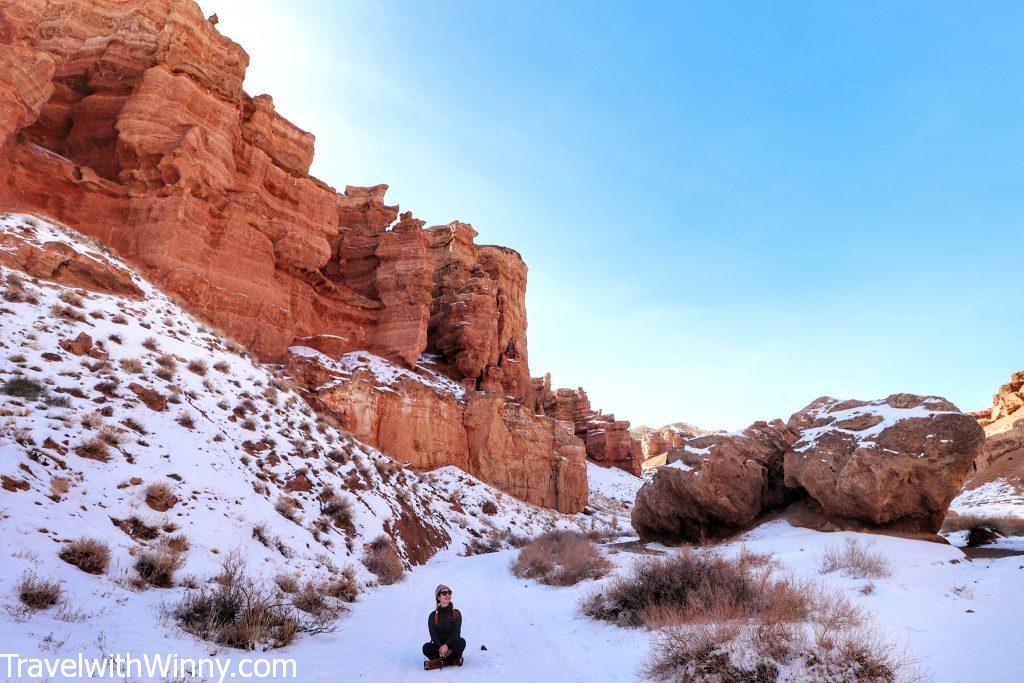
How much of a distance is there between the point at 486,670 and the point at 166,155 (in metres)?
26.8

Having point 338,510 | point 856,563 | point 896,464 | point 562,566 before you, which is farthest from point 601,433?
point 856,563

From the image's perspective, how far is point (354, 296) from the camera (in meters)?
36.7

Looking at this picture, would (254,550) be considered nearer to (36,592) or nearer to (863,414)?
(36,592)

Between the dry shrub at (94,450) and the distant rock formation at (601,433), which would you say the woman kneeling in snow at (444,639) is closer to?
the dry shrub at (94,450)

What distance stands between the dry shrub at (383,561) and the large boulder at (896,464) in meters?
11.8

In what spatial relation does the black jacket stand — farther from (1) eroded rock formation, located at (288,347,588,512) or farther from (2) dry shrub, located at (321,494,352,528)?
(1) eroded rock formation, located at (288,347,588,512)

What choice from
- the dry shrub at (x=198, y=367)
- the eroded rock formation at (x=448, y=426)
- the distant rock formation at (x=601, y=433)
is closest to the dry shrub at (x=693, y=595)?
the dry shrub at (x=198, y=367)

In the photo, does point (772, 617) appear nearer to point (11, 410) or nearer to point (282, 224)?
point (11, 410)

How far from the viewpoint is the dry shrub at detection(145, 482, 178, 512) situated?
8.29 m

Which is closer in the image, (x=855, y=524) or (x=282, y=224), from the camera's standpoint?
(x=855, y=524)

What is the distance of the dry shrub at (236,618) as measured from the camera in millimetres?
5652

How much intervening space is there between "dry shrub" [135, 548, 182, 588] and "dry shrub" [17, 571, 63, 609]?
57.3 inches

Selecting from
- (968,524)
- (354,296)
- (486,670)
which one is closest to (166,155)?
(354,296)

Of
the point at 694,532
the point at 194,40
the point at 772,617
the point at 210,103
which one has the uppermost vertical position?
the point at 194,40
